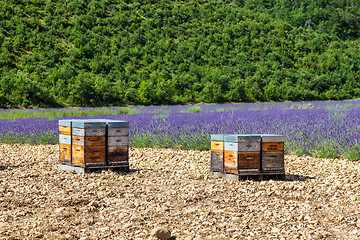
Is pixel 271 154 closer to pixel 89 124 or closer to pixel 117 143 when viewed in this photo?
pixel 117 143

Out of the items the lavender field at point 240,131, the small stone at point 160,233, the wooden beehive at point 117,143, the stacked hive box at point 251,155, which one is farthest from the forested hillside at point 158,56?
the small stone at point 160,233

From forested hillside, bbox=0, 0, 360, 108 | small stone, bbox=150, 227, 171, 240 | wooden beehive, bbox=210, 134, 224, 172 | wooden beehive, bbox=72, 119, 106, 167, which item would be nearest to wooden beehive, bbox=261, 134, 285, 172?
wooden beehive, bbox=210, 134, 224, 172

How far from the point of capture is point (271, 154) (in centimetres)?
626

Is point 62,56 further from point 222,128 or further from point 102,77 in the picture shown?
point 222,128

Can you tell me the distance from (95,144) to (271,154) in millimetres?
2786

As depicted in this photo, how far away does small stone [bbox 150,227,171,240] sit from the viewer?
3.67m

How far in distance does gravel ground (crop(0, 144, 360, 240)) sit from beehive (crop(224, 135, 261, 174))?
245 mm

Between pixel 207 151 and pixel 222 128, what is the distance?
43.6 inches

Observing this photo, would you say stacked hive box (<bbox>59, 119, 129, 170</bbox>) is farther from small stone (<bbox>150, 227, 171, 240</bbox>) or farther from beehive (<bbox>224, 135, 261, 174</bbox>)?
small stone (<bbox>150, 227, 171, 240</bbox>)

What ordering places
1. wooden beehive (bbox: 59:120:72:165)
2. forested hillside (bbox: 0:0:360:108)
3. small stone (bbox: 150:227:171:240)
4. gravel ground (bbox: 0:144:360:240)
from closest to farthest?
small stone (bbox: 150:227:171:240)
gravel ground (bbox: 0:144:360:240)
wooden beehive (bbox: 59:120:72:165)
forested hillside (bbox: 0:0:360:108)

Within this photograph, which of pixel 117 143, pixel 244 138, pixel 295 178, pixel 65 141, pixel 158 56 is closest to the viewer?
pixel 244 138

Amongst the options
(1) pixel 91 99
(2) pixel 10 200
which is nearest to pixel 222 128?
(2) pixel 10 200

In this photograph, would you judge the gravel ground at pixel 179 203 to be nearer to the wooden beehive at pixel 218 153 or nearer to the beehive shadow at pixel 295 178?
the beehive shadow at pixel 295 178

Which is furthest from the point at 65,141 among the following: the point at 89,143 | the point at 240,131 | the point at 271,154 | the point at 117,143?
the point at 240,131
